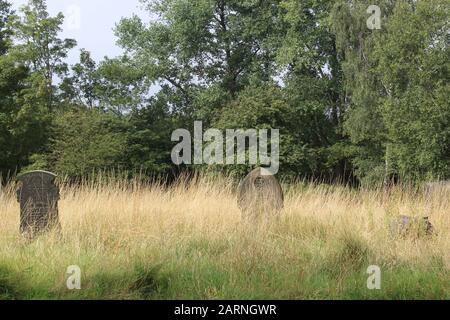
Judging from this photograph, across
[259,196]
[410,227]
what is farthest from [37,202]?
[410,227]

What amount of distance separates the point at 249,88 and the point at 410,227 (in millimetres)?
24548

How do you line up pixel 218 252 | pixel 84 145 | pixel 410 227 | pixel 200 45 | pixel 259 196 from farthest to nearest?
pixel 200 45 < pixel 84 145 < pixel 259 196 < pixel 410 227 < pixel 218 252

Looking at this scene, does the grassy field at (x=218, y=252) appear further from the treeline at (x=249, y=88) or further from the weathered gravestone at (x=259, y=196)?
the treeline at (x=249, y=88)

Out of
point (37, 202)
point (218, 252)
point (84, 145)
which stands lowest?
point (218, 252)

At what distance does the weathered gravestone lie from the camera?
9031 millimetres

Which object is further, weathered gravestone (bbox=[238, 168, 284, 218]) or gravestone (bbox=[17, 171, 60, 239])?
weathered gravestone (bbox=[238, 168, 284, 218])

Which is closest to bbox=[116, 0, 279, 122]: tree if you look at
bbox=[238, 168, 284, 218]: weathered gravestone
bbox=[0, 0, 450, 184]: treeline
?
bbox=[0, 0, 450, 184]: treeline

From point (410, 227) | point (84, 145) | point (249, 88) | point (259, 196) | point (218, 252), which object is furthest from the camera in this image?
point (249, 88)

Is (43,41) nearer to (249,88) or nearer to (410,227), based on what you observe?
(249,88)

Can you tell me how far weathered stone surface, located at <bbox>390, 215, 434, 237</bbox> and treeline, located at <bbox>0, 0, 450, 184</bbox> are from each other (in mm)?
14387

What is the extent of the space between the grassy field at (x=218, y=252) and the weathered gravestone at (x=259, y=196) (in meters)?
0.25

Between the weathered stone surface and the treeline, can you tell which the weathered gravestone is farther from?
the treeline

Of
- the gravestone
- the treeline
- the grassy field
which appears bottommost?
the grassy field

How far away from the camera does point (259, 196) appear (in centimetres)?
920
